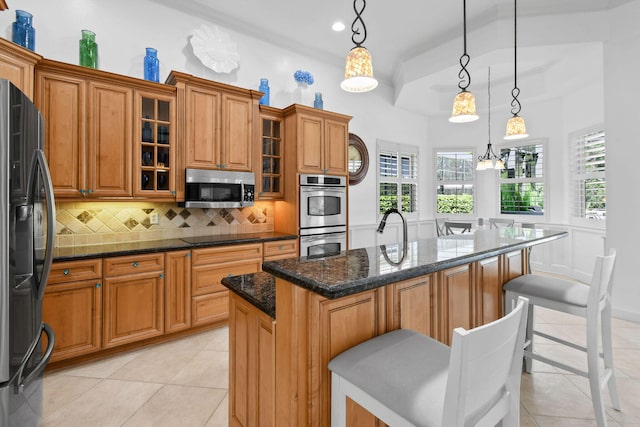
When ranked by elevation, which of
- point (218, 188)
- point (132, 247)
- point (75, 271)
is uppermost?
point (218, 188)

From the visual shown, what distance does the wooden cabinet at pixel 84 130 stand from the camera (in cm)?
240

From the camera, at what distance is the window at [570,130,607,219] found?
4.41 metres

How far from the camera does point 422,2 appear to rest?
132 inches

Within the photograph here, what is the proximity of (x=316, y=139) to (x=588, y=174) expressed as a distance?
4.26 m

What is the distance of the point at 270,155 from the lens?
3.71 m

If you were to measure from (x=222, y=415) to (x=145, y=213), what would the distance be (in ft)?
7.08

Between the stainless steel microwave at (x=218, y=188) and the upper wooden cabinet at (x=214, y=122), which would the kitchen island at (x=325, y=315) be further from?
the upper wooden cabinet at (x=214, y=122)

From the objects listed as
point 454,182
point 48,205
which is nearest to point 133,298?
point 48,205

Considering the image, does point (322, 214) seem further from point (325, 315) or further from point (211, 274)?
point (325, 315)

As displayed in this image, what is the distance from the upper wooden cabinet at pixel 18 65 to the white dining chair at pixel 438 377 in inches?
110

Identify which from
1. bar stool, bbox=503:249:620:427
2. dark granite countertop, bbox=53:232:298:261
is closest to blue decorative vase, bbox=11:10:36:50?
dark granite countertop, bbox=53:232:298:261

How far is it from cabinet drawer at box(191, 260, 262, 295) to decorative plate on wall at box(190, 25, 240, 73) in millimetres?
2252

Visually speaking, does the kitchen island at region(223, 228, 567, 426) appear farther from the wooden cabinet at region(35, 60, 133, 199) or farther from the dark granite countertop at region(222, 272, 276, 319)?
the wooden cabinet at region(35, 60, 133, 199)

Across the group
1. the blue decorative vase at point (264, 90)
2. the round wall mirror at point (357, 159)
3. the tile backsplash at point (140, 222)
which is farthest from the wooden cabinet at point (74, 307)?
→ the round wall mirror at point (357, 159)
